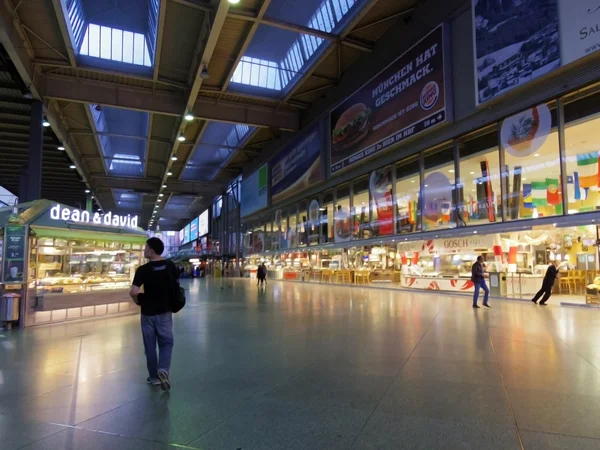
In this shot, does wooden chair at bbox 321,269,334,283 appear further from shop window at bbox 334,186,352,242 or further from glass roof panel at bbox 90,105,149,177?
glass roof panel at bbox 90,105,149,177

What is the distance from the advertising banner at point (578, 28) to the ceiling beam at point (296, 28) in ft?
30.0

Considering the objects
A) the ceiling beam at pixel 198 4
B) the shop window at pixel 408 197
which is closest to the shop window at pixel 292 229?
the shop window at pixel 408 197

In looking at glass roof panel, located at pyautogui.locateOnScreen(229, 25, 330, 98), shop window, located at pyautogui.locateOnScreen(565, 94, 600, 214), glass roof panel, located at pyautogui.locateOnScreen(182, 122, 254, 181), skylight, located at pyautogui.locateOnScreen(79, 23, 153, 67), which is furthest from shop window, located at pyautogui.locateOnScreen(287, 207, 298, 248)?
shop window, located at pyautogui.locateOnScreen(565, 94, 600, 214)

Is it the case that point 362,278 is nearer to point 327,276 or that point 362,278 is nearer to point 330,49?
point 327,276

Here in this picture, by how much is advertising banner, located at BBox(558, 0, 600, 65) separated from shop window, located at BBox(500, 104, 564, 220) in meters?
1.97

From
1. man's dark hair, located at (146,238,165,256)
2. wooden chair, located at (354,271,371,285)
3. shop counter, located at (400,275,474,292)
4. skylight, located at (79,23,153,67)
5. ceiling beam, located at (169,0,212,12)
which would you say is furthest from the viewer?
wooden chair, located at (354,271,371,285)

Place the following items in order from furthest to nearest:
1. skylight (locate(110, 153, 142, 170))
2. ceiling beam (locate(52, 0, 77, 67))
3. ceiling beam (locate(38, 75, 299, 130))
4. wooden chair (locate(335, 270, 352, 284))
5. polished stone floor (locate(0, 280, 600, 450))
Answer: skylight (locate(110, 153, 142, 170)) < wooden chair (locate(335, 270, 352, 284)) < ceiling beam (locate(38, 75, 299, 130)) < ceiling beam (locate(52, 0, 77, 67)) < polished stone floor (locate(0, 280, 600, 450))

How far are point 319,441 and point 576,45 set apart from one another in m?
12.7

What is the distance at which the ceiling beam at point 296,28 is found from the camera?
15.0 metres

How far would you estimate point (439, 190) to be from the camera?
57.3 feet

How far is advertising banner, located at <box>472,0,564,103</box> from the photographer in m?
12.0

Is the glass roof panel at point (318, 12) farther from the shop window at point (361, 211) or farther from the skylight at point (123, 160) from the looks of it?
the skylight at point (123, 160)

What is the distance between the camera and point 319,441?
3.21 meters

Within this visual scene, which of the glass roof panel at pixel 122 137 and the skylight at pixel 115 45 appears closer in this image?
the skylight at pixel 115 45
